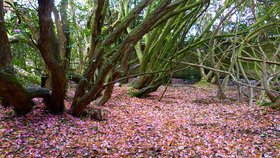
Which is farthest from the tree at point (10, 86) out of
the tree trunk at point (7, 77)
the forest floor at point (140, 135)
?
the forest floor at point (140, 135)

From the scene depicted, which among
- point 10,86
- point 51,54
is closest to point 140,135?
point 51,54

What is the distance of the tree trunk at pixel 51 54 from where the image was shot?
3086 mm

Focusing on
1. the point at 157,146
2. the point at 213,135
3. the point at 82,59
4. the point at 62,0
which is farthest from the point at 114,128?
the point at 82,59

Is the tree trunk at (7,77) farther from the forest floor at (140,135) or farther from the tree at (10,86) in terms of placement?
the forest floor at (140,135)

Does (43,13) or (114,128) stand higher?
(43,13)

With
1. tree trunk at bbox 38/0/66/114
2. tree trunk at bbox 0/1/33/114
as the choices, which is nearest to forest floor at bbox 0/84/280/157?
tree trunk at bbox 38/0/66/114

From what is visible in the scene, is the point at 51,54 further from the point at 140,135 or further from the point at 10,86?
the point at 140,135

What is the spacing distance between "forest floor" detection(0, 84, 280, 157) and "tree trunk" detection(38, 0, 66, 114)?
0.24m

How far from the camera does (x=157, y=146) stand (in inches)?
133

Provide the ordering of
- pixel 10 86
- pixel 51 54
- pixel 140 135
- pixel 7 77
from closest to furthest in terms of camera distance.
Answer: pixel 7 77 → pixel 10 86 → pixel 51 54 → pixel 140 135

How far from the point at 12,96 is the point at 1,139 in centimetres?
59

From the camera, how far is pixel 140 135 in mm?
3881

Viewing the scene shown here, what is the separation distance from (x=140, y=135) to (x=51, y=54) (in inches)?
68.5

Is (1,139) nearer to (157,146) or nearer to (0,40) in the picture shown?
(0,40)
